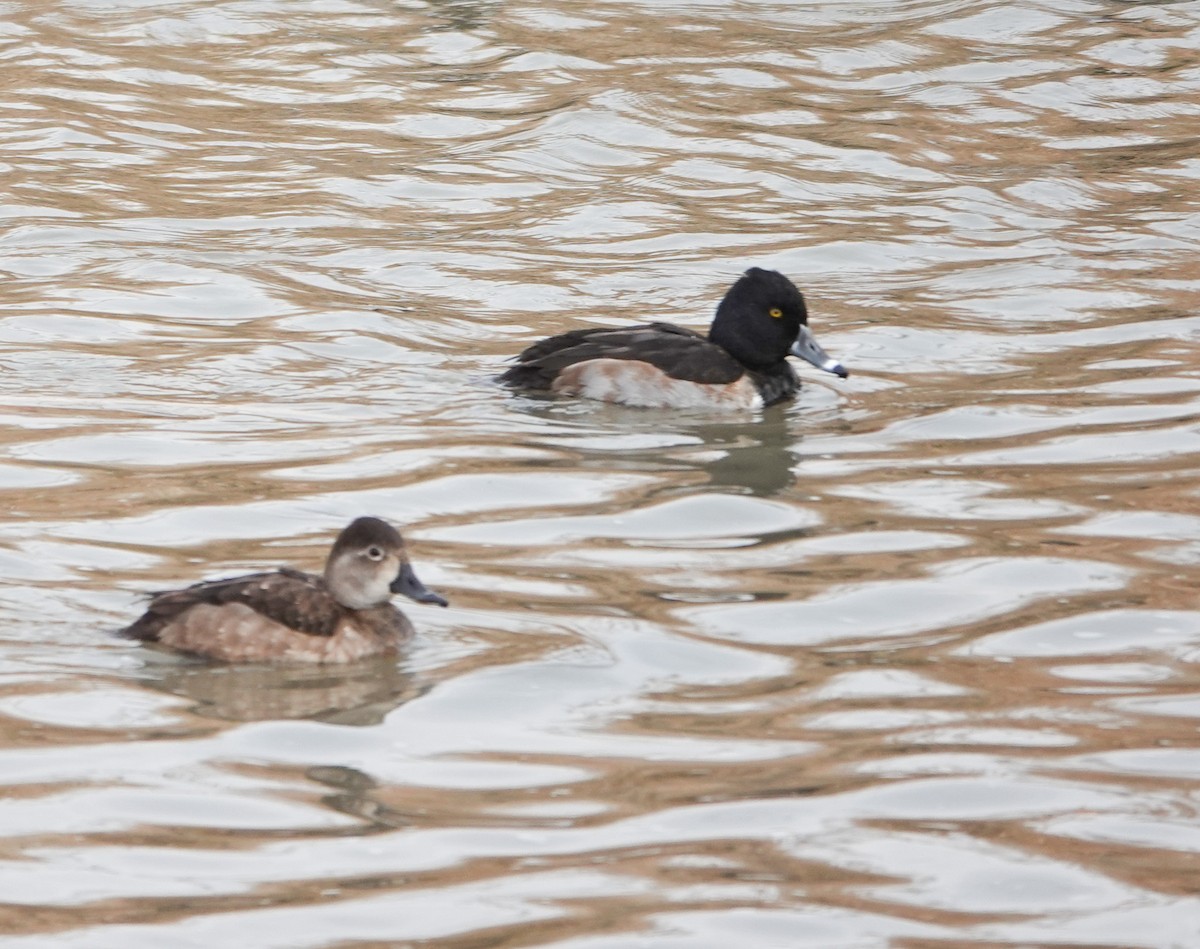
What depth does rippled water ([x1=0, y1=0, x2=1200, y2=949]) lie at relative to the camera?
237 inches

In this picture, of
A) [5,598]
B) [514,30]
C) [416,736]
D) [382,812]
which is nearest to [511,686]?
[416,736]

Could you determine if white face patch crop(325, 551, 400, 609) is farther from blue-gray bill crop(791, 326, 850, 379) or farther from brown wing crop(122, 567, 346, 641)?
blue-gray bill crop(791, 326, 850, 379)

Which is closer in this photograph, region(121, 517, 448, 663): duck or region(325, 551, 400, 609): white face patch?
region(121, 517, 448, 663): duck

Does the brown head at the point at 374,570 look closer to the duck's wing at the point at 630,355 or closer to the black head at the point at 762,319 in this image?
the duck's wing at the point at 630,355

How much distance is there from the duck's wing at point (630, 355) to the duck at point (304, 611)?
4.13 meters

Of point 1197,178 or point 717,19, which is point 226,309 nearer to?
point 1197,178

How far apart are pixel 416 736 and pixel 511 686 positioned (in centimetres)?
52

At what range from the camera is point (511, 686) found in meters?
7.45

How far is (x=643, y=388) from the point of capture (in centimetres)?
1211

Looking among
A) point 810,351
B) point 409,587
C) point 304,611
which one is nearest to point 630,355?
point 810,351

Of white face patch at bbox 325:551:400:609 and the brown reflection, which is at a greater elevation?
white face patch at bbox 325:551:400:609

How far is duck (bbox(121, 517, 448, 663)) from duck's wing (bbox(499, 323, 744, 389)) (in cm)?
413

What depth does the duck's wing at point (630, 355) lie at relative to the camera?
12.0 metres

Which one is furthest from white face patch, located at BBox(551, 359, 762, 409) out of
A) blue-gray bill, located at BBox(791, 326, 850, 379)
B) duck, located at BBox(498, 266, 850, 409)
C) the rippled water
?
blue-gray bill, located at BBox(791, 326, 850, 379)
